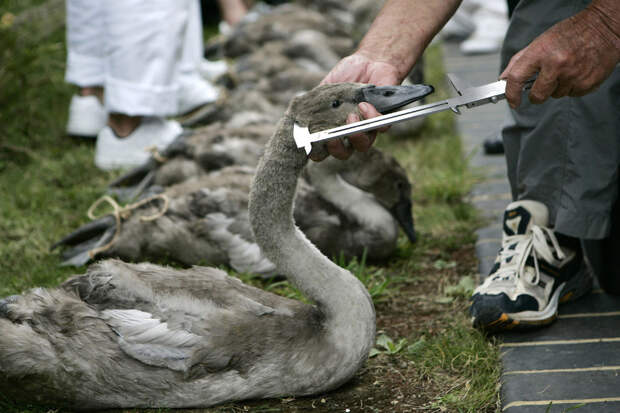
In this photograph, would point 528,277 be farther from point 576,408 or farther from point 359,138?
point 359,138

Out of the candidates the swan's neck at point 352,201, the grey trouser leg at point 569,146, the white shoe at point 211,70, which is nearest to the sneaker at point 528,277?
the grey trouser leg at point 569,146

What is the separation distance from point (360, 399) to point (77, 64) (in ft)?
14.5

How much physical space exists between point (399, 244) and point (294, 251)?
67.3 inches

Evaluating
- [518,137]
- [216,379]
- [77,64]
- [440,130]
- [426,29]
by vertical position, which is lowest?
[440,130]

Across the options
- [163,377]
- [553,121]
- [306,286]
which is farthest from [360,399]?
[553,121]

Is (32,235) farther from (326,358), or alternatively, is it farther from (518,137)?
(518,137)

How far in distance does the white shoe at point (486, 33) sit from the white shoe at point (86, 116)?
4.27m

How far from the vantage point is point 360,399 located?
2.82m

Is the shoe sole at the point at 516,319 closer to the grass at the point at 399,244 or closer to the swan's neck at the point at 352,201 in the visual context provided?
the grass at the point at 399,244

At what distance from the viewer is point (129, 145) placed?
5.65 m

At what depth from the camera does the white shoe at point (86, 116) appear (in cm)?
626

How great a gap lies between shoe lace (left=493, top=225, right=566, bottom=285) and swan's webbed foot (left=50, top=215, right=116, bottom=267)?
218 centimetres

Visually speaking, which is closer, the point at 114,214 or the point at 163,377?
the point at 163,377

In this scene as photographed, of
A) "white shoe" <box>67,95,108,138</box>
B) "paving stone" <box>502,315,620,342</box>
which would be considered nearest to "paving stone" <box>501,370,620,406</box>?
"paving stone" <box>502,315,620,342</box>
